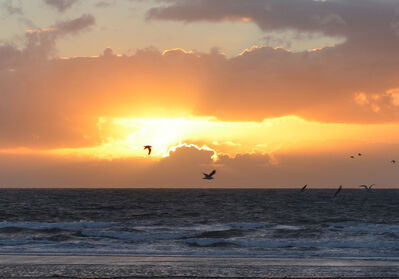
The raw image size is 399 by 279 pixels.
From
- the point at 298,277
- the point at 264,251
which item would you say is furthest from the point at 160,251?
the point at 298,277

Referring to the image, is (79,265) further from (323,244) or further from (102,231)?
(102,231)

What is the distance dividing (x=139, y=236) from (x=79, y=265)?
21.4 m

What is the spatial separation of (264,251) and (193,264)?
352 inches

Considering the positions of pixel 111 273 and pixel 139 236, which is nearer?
pixel 111 273

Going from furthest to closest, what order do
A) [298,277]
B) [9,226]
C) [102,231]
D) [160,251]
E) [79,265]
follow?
[9,226]
[102,231]
[160,251]
[79,265]
[298,277]

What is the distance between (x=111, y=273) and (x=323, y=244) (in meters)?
21.7

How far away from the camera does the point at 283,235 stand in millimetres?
49969

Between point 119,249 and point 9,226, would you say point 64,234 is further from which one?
point 119,249

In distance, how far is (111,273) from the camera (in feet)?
82.7

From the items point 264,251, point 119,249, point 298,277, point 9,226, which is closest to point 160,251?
point 119,249

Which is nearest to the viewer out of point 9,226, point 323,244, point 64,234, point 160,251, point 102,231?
point 160,251

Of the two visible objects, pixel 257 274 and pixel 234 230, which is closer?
pixel 257 274

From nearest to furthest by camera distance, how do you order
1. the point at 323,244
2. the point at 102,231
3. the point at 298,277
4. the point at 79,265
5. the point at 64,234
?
the point at 298,277
the point at 79,265
the point at 323,244
the point at 64,234
the point at 102,231

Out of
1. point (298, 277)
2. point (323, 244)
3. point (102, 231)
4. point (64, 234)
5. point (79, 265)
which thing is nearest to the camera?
point (298, 277)
